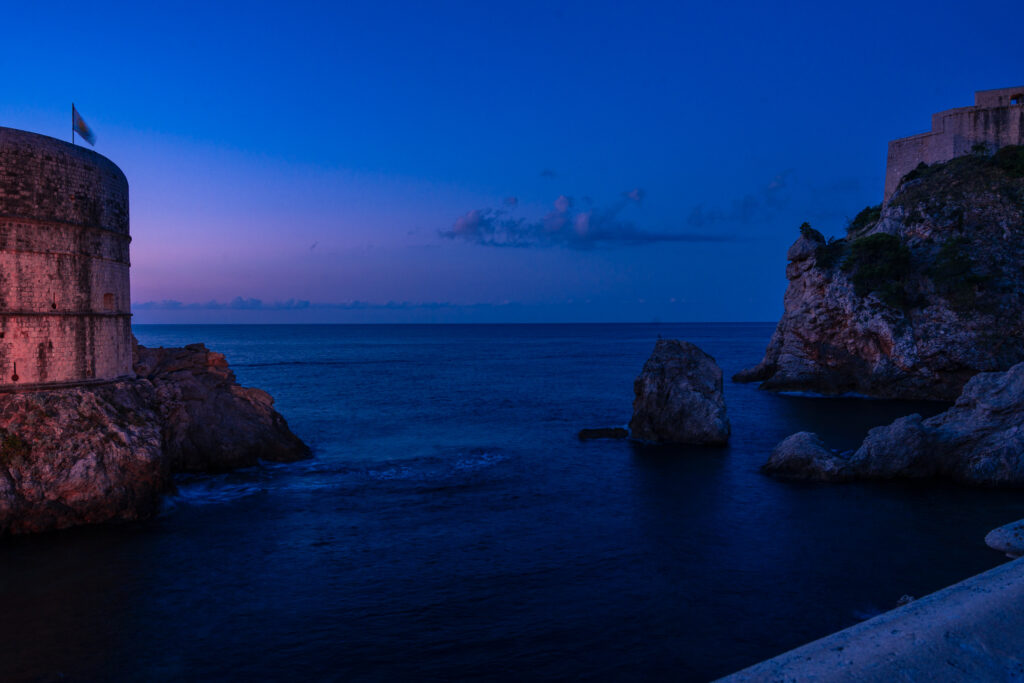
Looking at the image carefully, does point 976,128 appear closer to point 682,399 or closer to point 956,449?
point 682,399

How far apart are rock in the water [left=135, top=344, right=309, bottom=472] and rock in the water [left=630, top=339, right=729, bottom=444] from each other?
14799mm

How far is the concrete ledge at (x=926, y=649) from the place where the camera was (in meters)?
5.90

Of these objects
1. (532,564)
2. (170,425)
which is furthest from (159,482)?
(532,564)

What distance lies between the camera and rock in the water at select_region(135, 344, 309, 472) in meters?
22.6

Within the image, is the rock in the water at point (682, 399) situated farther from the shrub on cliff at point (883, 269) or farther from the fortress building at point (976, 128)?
the fortress building at point (976, 128)

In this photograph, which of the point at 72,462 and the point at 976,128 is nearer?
the point at 72,462

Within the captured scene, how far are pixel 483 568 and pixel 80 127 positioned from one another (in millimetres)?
17202

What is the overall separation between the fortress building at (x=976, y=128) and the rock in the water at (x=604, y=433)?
120ft

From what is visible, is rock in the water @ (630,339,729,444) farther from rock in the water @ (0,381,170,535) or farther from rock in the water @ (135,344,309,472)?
rock in the water @ (0,381,170,535)

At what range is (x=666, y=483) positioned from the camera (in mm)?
21969

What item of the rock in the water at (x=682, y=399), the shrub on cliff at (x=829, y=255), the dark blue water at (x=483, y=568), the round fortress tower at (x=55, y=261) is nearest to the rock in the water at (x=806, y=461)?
the dark blue water at (x=483, y=568)

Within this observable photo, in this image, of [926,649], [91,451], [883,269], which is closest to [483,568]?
[926,649]

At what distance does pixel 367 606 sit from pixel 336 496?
8314 mm

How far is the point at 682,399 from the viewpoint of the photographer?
1093 inches
